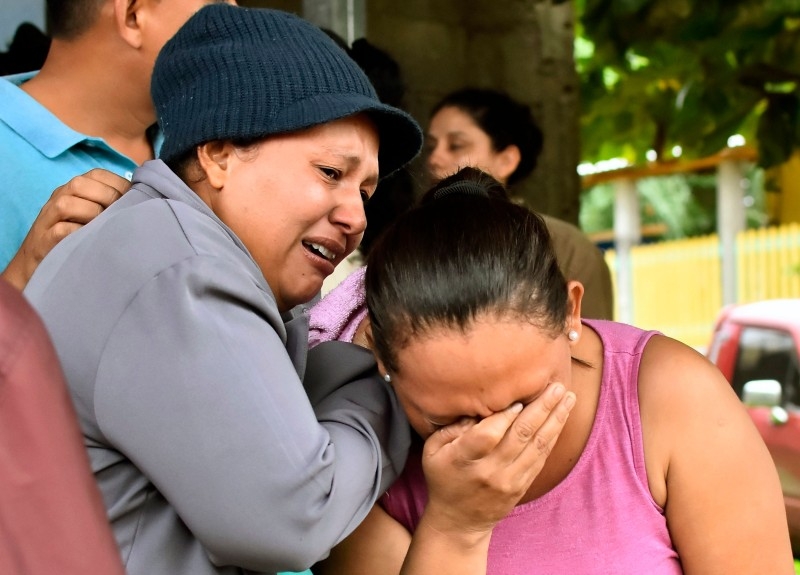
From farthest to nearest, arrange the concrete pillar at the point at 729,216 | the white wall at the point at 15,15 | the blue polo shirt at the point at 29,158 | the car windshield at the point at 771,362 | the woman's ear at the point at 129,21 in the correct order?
the concrete pillar at the point at 729,216, the car windshield at the point at 771,362, the white wall at the point at 15,15, the woman's ear at the point at 129,21, the blue polo shirt at the point at 29,158

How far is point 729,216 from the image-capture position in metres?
10.7

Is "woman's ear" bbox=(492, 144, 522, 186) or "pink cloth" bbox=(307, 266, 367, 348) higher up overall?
"woman's ear" bbox=(492, 144, 522, 186)

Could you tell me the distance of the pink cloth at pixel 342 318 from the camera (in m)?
1.97

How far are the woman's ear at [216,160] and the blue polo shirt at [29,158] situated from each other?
2.34ft

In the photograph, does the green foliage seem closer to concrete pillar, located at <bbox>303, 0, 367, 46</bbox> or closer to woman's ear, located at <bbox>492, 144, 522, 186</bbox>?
woman's ear, located at <bbox>492, 144, 522, 186</bbox>

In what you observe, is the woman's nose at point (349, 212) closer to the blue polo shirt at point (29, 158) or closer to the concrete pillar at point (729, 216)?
the blue polo shirt at point (29, 158)

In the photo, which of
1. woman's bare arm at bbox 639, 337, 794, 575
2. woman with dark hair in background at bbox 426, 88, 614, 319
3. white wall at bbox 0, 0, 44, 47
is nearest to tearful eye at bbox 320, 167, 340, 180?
woman's bare arm at bbox 639, 337, 794, 575

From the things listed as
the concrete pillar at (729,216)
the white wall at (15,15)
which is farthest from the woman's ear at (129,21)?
the concrete pillar at (729,216)

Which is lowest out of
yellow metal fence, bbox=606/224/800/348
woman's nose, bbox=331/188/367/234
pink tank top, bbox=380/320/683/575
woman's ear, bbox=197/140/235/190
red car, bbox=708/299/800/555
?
yellow metal fence, bbox=606/224/800/348

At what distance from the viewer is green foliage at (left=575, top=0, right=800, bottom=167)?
487 centimetres

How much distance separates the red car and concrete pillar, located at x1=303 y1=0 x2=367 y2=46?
2.13 metres

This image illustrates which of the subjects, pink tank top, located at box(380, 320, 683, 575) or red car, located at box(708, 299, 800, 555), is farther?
red car, located at box(708, 299, 800, 555)

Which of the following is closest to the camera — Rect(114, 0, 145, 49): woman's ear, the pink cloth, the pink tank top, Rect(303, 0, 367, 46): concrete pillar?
the pink tank top

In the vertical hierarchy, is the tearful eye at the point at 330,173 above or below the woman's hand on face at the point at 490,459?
above
